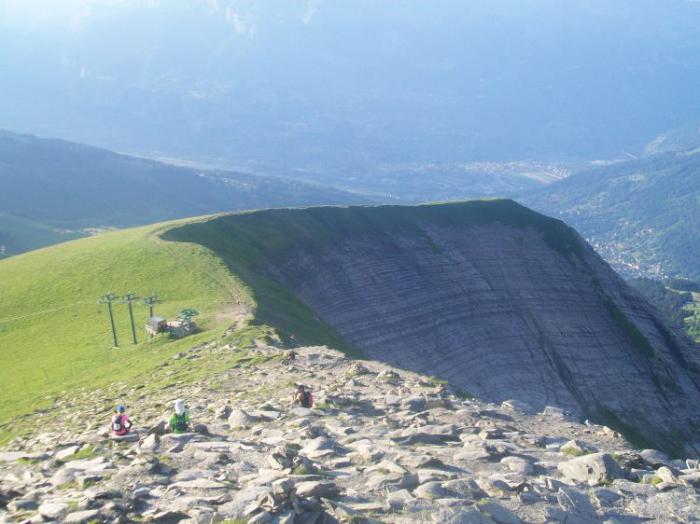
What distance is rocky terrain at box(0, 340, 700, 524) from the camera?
17266 mm

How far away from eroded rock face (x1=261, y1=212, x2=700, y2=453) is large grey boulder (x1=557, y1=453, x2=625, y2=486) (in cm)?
5371

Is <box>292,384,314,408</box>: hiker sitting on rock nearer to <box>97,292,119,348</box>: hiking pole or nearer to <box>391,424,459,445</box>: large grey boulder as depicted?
<box>391,424,459,445</box>: large grey boulder

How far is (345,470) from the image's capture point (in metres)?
20.6

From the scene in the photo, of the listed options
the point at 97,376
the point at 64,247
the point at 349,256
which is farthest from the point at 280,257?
the point at 97,376

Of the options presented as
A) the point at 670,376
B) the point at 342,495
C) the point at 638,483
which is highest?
the point at 342,495

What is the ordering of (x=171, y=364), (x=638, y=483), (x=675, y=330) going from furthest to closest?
(x=675, y=330) < (x=171, y=364) < (x=638, y=483)

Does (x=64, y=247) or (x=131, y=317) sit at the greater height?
(x=64, y=247)

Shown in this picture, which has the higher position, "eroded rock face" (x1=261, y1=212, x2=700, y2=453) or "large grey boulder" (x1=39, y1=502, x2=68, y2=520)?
"large grey boulder" (x1=39, y1=502, x2=68, y2=520)

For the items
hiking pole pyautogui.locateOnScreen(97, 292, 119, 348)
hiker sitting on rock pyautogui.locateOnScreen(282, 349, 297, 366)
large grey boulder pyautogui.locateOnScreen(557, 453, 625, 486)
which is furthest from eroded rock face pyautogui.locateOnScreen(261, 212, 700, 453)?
large grey boulder pyautogui.locateOnScreen(557, 453, 625, 486)

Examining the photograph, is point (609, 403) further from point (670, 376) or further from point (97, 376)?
point (97, 376)

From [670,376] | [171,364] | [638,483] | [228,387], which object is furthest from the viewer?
[670,376]

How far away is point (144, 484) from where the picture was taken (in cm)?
1894

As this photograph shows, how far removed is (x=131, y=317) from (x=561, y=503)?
44.4 meters

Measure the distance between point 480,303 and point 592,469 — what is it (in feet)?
255
